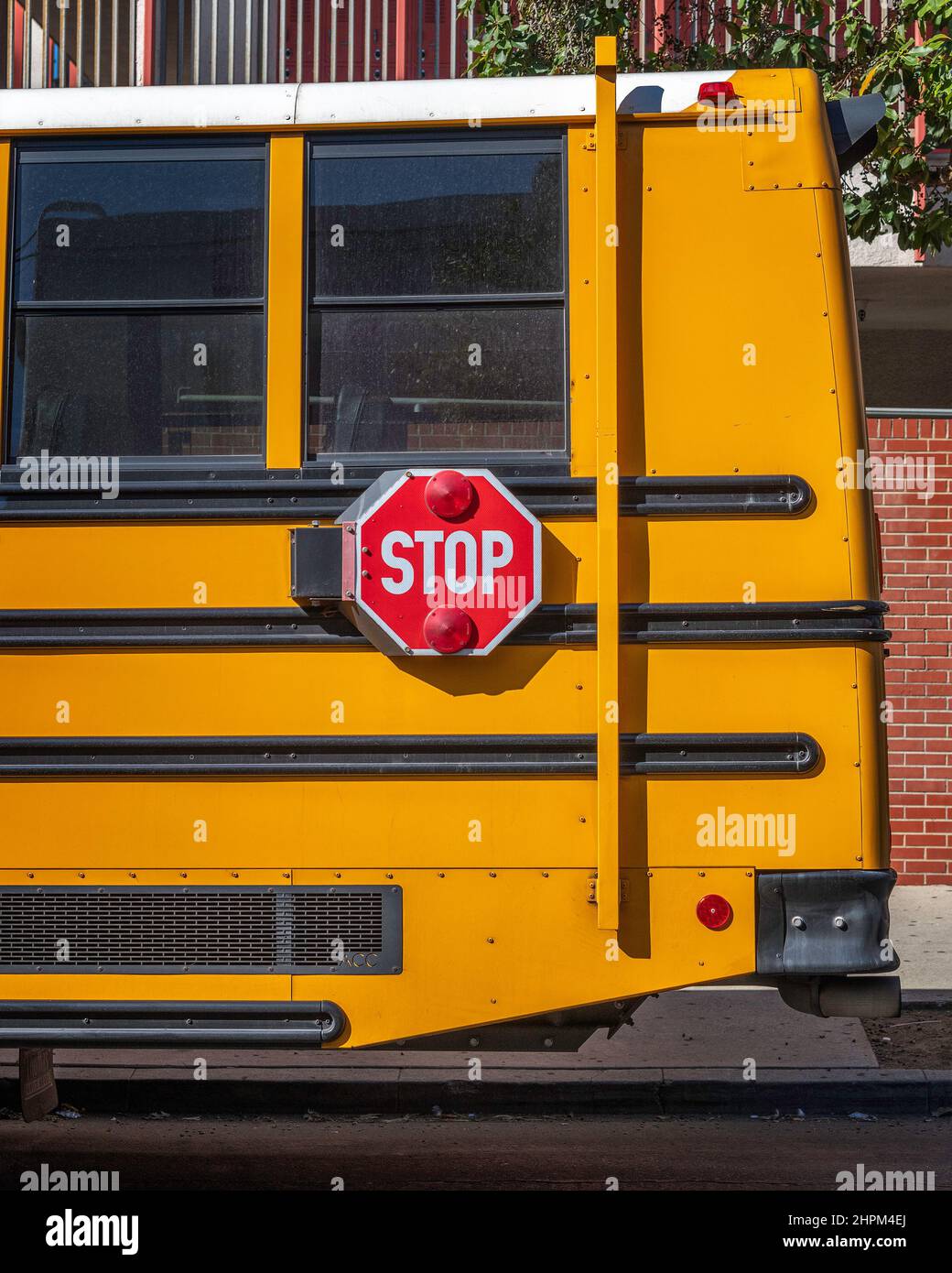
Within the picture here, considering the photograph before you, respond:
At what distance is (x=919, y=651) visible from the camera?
859 cm

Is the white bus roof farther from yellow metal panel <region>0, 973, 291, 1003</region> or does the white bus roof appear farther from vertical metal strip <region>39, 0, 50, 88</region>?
vertical metal strip <region>39, 0, 50, 88</region>

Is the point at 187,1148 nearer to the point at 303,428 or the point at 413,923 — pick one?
the point at 413,923

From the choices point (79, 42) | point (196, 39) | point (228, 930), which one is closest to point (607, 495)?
point (228, 930)

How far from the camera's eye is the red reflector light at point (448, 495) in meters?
3.35

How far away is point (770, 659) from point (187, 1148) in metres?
2.92

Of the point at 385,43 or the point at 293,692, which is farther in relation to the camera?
the point at 385,43

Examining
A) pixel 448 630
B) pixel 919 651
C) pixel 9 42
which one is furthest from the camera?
pixel 9 42

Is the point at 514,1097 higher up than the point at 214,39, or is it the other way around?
the point at 214,39

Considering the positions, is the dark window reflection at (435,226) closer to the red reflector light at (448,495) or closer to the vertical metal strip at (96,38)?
the red reflector light at (448,495)

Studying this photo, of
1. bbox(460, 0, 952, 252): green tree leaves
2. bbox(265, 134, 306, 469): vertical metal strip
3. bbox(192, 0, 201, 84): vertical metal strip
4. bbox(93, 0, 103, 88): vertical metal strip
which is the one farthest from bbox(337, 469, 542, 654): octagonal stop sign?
bbox(93, 0, 103, 88): vertical metal strip

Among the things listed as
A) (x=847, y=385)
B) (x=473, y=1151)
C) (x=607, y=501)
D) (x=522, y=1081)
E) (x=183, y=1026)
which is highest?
(x=847, y=385)

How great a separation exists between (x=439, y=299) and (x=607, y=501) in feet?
2.28

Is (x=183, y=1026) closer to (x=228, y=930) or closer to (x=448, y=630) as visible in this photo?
(x=228, y=930)
